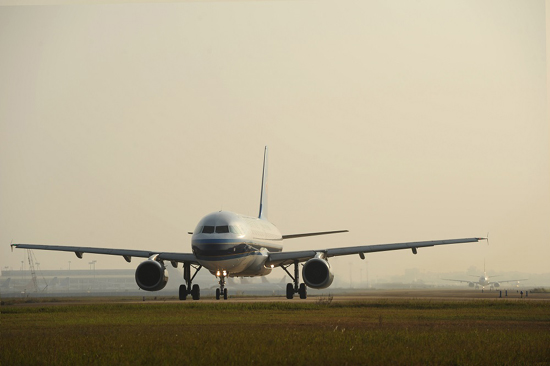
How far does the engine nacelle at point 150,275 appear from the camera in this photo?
4100cm

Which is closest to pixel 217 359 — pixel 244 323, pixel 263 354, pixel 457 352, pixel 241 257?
pixel 263 354

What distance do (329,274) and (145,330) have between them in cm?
2039

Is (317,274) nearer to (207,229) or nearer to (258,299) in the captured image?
(207,229)

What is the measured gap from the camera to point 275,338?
19391 mm

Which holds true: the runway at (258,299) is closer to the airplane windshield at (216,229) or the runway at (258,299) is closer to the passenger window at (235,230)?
the passenger window at (235,230)

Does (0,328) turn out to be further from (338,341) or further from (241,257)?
(241,257)

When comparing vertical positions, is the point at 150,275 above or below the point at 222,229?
below

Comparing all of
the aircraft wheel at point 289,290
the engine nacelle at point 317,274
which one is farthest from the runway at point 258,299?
the engine nacelle at point 317,274

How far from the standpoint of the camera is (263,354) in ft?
53.9

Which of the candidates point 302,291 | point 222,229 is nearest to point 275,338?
point 222,229

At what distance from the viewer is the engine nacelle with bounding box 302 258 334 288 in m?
41.6

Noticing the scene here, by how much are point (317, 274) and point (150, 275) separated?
8.90m

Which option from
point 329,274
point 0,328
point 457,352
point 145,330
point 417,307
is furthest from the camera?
point 329,274

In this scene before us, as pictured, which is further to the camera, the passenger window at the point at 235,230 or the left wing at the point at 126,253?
the left wing at the point at 126,253
